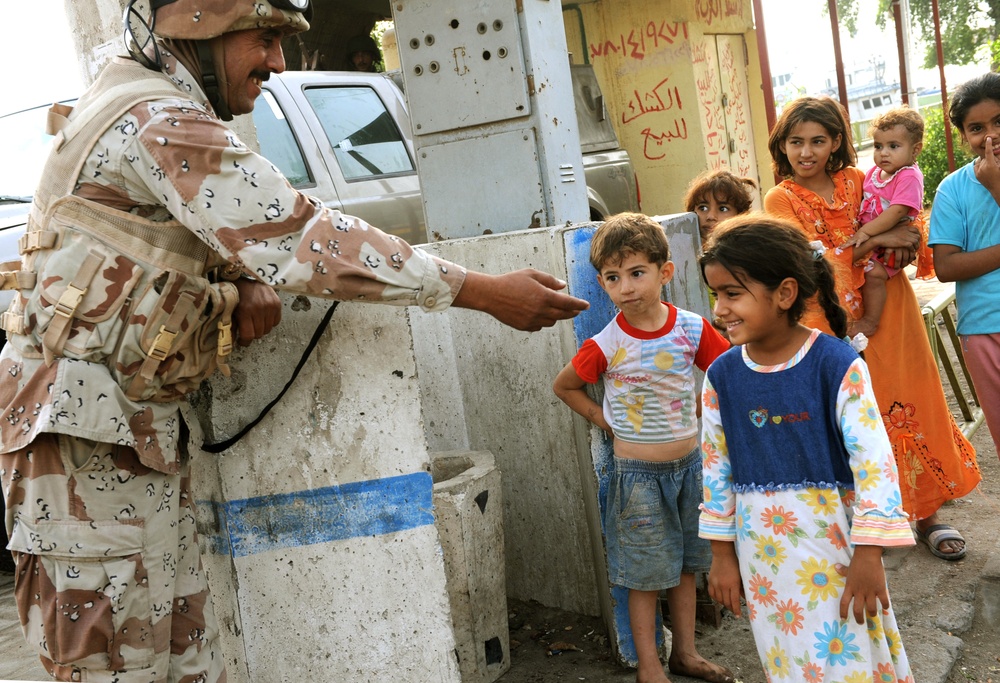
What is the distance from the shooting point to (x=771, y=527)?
92.7 inches

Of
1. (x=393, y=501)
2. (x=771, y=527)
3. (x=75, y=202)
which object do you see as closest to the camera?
(x=75, y=202)

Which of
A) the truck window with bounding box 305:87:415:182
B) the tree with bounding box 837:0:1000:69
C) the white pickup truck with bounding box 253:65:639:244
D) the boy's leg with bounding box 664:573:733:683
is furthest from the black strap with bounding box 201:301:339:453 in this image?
the tree with bounding box 837:0:1000:69

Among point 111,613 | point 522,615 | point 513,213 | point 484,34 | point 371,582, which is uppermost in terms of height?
point 484,34

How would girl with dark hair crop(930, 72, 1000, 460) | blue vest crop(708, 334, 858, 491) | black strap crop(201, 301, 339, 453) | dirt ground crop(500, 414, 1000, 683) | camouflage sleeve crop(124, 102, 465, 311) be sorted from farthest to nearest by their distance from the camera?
1. girl with dark hair crop(930, 72, 1000, 460)
2. dirt ground crop(500, 414, 1000, 683)
3. black strap crop(201, 301, 339, 453)
4. blue vest crop(708, 334, 858, 491)
5. camouflage sleeve crop(124, 102, 465, 311)

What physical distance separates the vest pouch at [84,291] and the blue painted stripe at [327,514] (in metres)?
0.80

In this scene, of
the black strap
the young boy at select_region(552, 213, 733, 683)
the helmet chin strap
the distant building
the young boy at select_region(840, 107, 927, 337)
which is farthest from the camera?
the distant building

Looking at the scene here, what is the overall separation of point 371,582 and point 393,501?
239 mm

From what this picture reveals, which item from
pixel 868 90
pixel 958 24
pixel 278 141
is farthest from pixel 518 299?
pixel 868 90

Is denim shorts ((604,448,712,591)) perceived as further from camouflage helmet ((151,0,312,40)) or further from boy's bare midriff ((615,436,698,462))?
camouflage helmet ((151,0,312,40))

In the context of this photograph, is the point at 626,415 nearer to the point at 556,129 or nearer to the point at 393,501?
the point at 393,501

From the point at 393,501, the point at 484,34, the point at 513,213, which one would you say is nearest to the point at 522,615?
the point at 393,501

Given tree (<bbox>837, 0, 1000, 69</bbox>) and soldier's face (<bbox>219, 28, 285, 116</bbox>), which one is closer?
soldier's face (<bbox>219, 28, 285, 116</bbox>)

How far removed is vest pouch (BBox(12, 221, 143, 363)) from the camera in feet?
6.73

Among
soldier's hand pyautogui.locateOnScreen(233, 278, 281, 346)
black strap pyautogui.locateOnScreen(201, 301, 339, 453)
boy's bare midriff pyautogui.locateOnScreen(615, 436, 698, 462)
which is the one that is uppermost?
soldier's hand pyautogui.locateOnScreen(233, 278, 281, 346)
